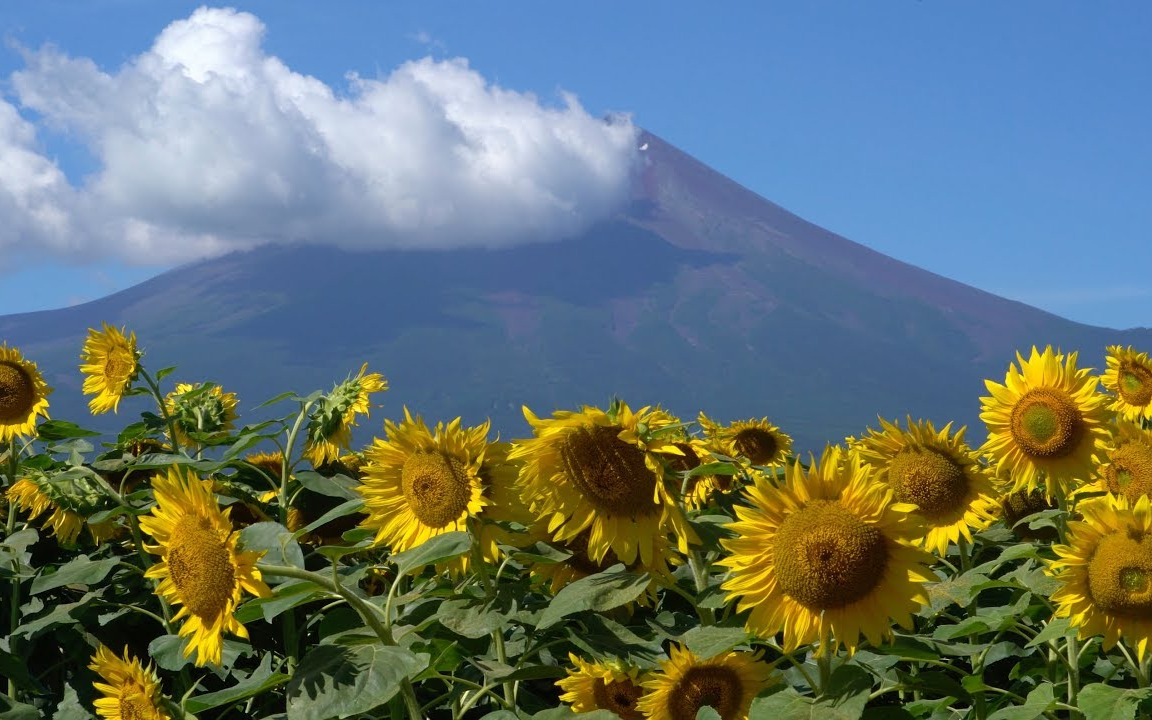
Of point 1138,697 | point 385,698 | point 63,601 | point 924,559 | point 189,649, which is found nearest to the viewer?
point 385,698

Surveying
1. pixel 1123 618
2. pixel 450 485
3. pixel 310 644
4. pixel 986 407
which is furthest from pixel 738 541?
pixel 310 644

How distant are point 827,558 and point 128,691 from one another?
1818mm

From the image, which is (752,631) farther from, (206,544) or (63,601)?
(63,601)

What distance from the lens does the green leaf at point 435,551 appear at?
2.40 meters

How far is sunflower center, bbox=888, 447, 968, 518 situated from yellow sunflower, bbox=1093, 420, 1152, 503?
1.93 ft

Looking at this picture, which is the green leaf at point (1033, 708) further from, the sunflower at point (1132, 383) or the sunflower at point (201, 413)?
the sunflower at point (1132, 383)

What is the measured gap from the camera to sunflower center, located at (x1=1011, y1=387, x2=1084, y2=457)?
12.4ft

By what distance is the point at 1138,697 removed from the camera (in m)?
2.72

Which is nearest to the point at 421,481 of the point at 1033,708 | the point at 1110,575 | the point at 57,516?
the point at 1033,708

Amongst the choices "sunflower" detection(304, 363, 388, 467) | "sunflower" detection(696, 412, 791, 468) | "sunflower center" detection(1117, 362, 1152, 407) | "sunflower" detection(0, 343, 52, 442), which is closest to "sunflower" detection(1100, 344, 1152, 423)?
"sunflower center" detection(1117, 362, 1152, 407)

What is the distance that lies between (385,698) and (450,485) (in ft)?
2.26

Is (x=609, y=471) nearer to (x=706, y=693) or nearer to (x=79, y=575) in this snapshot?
(x=706, y=693)

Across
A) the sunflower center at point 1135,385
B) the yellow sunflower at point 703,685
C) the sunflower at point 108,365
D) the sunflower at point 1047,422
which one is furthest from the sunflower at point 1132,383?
the sunflower at point 108,365

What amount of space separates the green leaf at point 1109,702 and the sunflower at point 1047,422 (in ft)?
3.75
